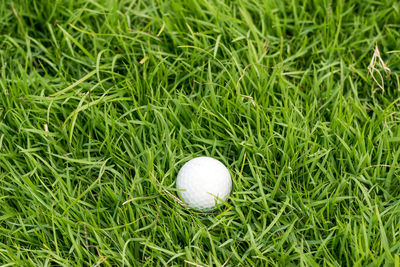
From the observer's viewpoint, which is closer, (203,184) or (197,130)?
(203,184)

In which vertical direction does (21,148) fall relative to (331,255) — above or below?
above

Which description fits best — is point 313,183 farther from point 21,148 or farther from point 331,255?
point 21,148

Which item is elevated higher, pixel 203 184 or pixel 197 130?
pixel 197 130

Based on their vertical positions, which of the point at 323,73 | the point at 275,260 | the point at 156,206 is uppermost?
the point at 323,73

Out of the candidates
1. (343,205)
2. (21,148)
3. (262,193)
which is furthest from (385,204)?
(21,148)
